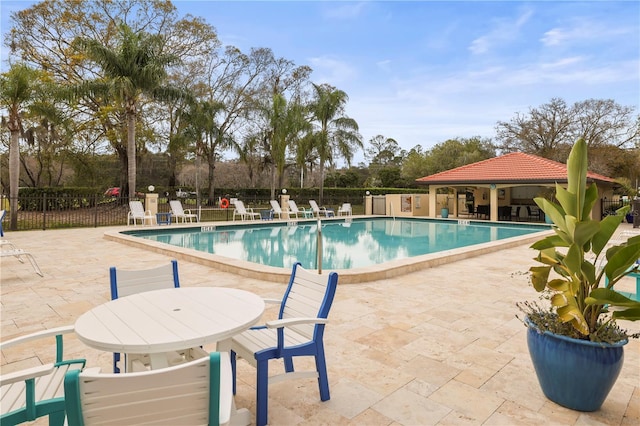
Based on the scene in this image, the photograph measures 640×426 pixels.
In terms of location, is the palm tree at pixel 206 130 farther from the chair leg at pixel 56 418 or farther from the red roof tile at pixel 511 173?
the chair leg at pixel 56 418

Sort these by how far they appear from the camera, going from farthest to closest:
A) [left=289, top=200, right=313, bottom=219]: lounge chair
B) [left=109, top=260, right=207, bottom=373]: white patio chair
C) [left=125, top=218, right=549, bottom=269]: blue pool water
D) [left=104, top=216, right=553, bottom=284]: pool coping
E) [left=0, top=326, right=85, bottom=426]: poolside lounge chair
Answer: [left=289, top=200, right=313, bottom=219]: lounge chair
[left=125, top=218, right=549, bottom=269]: blue pool water
[left=104, top=216, right=553, bottom=284]: pool coping
[left=109, top=260, right=207, bottom=373]: white patio chair
[left=0, top=326, right=85, bottom=426]: poolside lounge chair

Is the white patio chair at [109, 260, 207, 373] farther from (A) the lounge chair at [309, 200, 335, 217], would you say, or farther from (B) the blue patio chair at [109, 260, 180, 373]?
(A) the lounge chair at [309, 200, 335, 217]

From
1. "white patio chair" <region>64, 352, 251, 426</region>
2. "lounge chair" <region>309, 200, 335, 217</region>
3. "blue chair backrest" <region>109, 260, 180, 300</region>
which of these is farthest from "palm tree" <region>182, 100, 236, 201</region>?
"white patio chair" <region>64, 352, 251, 426</region>

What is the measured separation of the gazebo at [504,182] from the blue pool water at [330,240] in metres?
2.10

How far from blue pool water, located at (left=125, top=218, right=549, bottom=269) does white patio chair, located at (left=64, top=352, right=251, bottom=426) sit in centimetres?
705

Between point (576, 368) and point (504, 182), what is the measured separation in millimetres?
17449

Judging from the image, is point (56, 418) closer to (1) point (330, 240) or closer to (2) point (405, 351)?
(2) point (405, 351)

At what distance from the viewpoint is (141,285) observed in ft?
9.59

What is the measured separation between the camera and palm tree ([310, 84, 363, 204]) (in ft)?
74.1

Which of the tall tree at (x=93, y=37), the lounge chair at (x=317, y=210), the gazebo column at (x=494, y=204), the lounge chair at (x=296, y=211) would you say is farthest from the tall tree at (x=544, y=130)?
the tall tree at (x=93, y=37)

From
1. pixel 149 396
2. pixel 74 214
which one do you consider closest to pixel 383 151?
pixel 74 214

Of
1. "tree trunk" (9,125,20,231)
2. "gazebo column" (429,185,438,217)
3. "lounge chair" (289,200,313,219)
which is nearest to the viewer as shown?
"tree trunk" (9,125,20,231)

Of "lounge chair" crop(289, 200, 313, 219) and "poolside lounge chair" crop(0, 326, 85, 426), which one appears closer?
"poolside lounge chair" crop(0, 326, 85, 426)

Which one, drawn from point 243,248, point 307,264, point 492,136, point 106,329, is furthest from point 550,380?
point 492,136
